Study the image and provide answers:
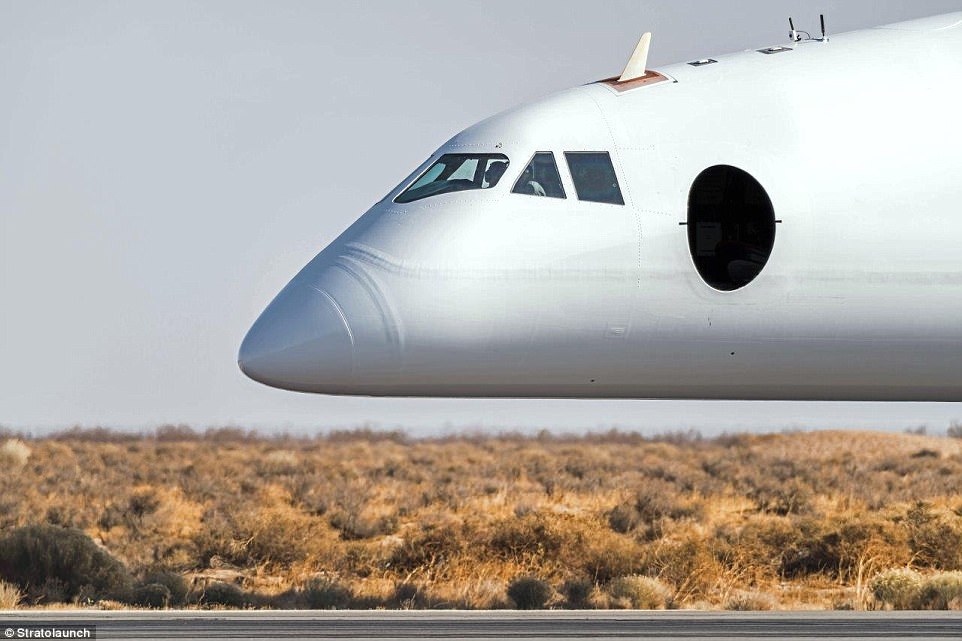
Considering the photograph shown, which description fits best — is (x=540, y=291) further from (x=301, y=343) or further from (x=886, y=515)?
(x=886, y=515)

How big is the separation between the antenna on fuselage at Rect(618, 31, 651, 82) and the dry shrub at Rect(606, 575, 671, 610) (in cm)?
1336

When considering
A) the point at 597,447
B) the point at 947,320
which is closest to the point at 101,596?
the point at 947,320

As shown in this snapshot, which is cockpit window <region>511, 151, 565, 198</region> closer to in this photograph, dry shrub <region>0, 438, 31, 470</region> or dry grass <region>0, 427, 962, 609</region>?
dry grass <region>0, 427, 962, 609</region>

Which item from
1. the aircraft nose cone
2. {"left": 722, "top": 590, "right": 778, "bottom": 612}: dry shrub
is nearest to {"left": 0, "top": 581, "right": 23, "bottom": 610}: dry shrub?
{"left": 722, "top": 590, "right": 778, "bottom": 612}: dry shrub

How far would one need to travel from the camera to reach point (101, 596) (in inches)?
1166

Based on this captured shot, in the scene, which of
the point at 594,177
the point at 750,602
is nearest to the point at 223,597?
the point at 750,602

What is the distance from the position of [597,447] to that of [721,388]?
5018 centimetres

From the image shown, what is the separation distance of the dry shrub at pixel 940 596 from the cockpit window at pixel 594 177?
13645 mm

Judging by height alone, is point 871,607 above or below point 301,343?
below

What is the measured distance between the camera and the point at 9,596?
92.7 feet

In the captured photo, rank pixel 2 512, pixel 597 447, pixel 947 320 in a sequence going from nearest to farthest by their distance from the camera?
pixel 947 320
pixel 2 512
pixel 597 447

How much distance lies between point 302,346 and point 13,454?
50578 mm

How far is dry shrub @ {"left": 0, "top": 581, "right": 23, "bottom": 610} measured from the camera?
90.7ft

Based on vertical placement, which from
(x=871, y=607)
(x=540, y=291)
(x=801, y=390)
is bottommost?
(x=871, y=607)
